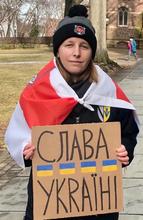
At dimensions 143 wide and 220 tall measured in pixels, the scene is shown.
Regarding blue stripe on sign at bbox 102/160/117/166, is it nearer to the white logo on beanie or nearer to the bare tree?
the white logo on beanie

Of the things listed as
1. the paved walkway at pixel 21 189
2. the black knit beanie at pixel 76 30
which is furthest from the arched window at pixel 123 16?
the black knit beanie at pixel 76 30

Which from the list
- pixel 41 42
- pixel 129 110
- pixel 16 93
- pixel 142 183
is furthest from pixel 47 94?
pixel 41 42

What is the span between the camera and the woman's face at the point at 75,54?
2867 millimetres

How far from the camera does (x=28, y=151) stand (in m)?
2.79

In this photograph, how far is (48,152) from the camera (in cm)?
283

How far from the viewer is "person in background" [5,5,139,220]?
2.85 meters

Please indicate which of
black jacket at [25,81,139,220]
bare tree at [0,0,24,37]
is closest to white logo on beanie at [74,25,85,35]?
black jacket at [25,81,139,220]

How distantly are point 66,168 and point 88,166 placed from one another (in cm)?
13

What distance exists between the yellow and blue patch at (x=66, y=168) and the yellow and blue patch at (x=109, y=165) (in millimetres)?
176

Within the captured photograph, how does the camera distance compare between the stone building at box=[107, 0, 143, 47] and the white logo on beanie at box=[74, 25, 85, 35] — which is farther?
the stone building at box=[107, 0, 143, 47]

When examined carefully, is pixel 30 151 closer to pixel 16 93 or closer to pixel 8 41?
pixel 16 93

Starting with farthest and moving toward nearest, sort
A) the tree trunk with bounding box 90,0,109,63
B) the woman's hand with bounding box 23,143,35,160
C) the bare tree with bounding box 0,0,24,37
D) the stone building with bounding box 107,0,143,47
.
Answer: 1. the bare tree with bounding box 0,0,24,37
2. the stone building with bounding box 107,0,143,47
3. the tree trunk with bounding box 90,0,109,63
4. the woman's hand with bounding box 23,143,35,160

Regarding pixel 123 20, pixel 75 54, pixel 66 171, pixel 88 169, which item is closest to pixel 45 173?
pixel 66 171

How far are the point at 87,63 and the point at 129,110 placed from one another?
387 millimetres
